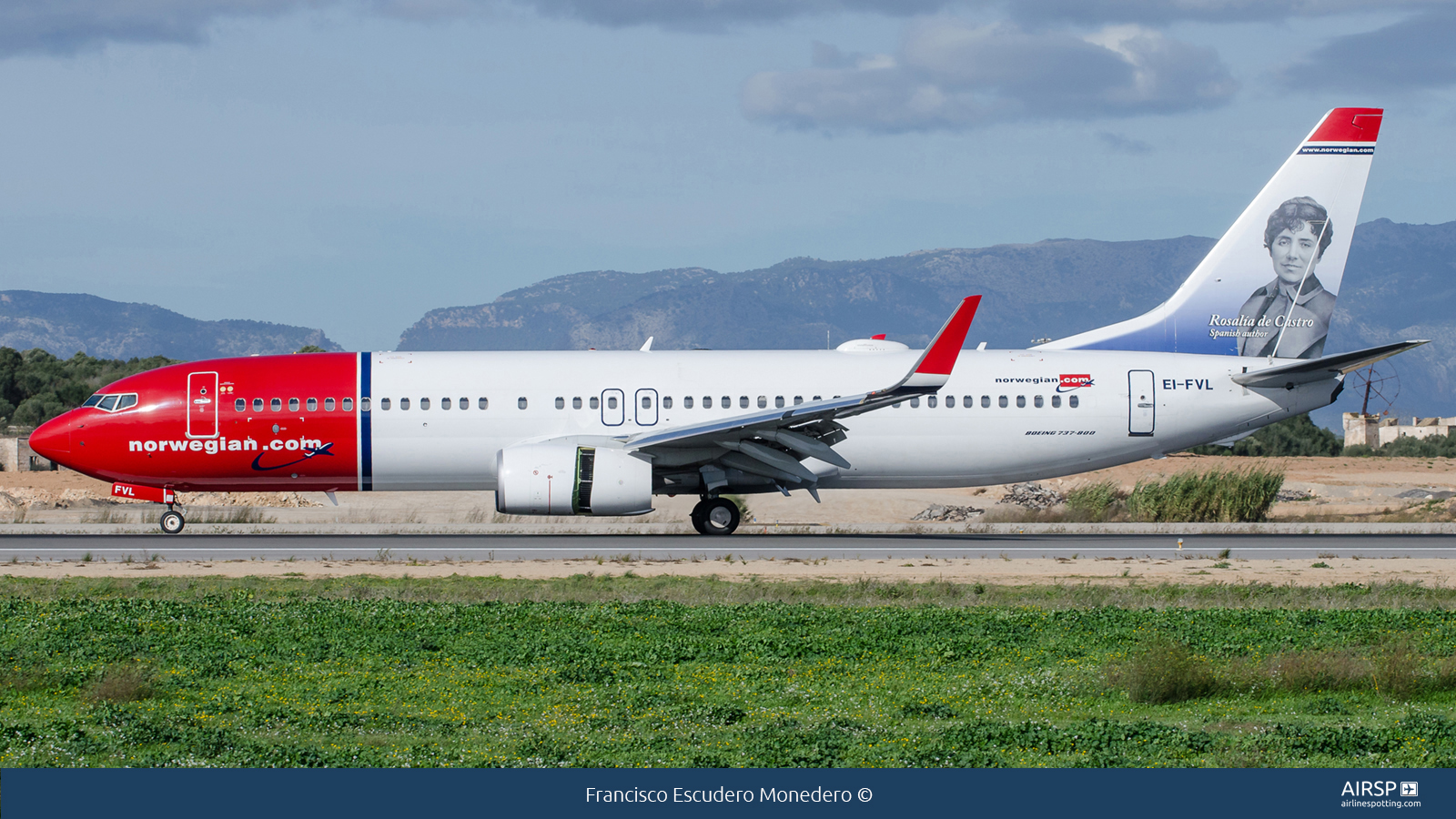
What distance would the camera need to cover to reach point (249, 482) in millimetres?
26219

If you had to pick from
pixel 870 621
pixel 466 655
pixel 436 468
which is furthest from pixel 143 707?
pixel 436 468

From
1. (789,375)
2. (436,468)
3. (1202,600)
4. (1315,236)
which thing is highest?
(1315,236)

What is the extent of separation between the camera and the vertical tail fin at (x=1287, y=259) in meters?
28.0

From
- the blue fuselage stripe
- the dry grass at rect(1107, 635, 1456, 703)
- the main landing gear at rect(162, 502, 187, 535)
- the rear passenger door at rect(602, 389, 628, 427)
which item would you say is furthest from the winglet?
the main landing gear at rect(162, 502, 187, 535)

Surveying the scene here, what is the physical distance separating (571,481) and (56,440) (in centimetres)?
1048

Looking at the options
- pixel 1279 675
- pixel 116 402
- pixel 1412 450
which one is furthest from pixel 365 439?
pixel 1412 450

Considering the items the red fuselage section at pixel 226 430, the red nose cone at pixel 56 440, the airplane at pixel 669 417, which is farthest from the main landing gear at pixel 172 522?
the red nose cone at pixel 56 440

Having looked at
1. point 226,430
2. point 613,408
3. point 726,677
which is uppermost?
point 613,408

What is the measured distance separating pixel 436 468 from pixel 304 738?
56.8 feet

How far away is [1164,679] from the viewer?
10.6 metres

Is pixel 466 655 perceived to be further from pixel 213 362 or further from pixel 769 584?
pixel 213 362

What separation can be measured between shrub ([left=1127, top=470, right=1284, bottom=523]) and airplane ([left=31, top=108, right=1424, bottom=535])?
518 centimetres

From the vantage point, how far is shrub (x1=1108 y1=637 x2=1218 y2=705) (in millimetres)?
10594

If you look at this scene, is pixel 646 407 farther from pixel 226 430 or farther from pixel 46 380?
pixel 46 380
